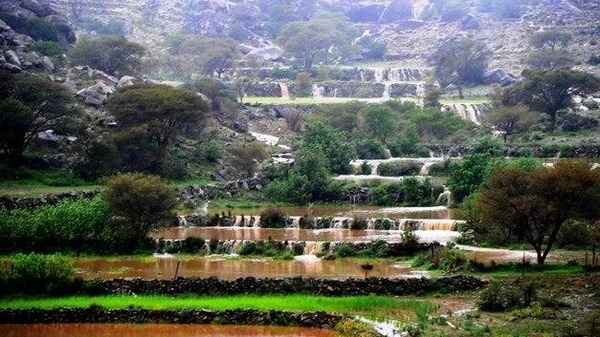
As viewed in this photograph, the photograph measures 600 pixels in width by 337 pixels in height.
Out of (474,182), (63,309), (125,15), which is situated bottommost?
(63,309)

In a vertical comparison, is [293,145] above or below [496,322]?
above

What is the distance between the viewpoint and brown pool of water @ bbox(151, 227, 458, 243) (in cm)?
4553

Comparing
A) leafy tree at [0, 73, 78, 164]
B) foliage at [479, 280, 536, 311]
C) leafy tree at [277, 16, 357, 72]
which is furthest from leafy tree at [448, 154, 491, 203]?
leafy tree at [277, 16, 357, 72]

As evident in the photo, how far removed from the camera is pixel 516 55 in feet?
406

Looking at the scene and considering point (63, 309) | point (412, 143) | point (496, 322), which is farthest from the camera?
point (412, 143)

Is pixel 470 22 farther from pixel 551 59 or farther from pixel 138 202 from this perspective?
pixel 138 202

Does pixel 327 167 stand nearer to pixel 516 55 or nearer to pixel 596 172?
pixel 596 172

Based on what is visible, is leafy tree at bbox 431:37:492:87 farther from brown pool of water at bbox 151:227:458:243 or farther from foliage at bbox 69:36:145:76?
brown pool of water at bbox 151:227:458:243

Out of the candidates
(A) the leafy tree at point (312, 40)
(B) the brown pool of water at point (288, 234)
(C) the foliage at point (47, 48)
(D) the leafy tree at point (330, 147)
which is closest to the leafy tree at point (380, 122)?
(D) the leafy tree at point (330, 147)

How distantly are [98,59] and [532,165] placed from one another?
2096 inches

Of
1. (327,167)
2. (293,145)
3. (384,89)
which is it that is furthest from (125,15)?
(327,167)

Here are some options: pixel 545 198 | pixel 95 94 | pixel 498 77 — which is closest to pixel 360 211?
pixel 545 198

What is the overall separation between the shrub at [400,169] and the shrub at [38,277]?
39973 mm

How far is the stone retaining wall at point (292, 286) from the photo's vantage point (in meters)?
30.7
